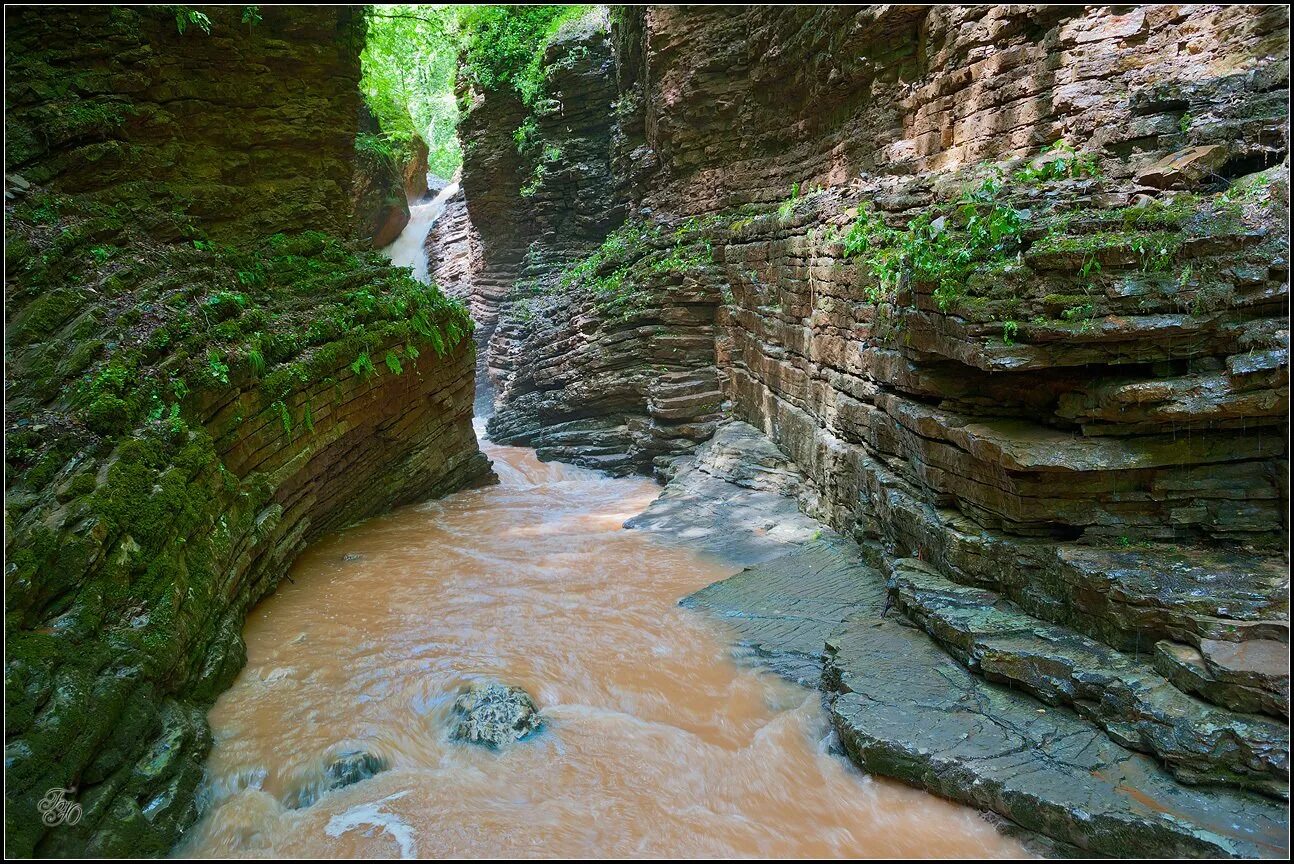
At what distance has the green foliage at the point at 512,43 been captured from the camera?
2080 centimetres

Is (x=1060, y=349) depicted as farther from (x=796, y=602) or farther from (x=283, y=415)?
(x=283, y=415)

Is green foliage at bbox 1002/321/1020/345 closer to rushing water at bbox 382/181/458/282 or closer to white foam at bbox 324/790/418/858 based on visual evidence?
white foam at bbox 324/790/418/858

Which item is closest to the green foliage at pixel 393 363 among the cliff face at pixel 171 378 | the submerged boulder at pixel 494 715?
the cliff face at pixel 171 378

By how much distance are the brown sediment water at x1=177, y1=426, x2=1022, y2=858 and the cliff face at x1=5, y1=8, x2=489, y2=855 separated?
20.6 inches

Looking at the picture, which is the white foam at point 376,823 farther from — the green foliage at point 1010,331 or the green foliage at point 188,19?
the green foliage at point 188,19

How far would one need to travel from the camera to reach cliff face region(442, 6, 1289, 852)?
15.6 ft

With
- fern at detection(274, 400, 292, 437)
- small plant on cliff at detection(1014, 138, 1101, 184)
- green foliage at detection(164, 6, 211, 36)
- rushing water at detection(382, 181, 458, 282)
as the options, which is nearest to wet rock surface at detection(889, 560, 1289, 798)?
small plant on cliff at detection(1014, 138, 1101, 184)

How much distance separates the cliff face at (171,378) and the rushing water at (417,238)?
1531 cm

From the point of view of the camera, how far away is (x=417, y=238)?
27234mm

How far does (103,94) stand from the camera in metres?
8.59

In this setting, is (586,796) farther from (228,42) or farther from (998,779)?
(228,42)

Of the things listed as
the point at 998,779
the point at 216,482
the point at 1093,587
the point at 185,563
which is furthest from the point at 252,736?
the point at 1093,587

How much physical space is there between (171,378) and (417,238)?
22.4m

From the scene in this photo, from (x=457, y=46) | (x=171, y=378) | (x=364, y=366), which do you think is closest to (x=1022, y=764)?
(x=171, y=378)
